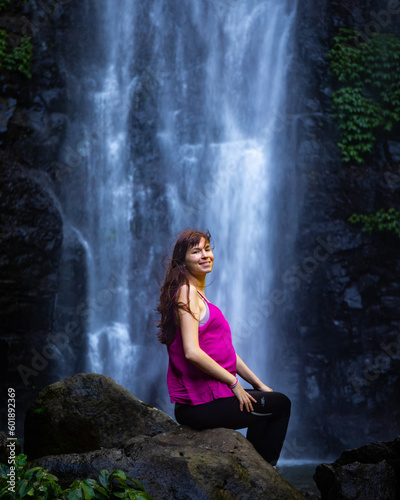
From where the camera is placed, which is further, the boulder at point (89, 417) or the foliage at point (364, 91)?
the foliage at point (364, 91)

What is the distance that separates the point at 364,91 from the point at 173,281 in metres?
9.49

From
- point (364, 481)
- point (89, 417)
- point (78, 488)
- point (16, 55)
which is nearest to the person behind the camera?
point (78, 488)

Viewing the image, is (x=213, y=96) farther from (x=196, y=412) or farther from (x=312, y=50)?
(x=196, y=412)

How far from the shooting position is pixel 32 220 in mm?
10422

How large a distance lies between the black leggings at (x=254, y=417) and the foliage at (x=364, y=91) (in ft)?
28.3

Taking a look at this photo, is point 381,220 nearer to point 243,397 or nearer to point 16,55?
point 243,397

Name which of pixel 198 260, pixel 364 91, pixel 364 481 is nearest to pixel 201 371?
pixel 198 260

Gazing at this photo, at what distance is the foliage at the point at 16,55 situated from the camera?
1084cm

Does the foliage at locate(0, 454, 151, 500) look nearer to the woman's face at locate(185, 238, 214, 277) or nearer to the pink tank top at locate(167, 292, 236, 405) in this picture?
the pink tank top at locate(167, 292, 236, 405)

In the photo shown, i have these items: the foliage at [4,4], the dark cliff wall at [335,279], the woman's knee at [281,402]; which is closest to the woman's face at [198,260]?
the woman's knee at [281,402]

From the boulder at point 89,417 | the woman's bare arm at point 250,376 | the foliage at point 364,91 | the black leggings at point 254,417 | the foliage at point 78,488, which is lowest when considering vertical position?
the boulder at point 89,417

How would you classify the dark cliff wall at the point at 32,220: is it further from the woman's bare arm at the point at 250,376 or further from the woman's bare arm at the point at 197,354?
the woman's bare arm at the point at 197,354

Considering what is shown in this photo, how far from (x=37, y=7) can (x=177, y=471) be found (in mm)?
11736

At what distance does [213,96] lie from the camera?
11.5 meters
